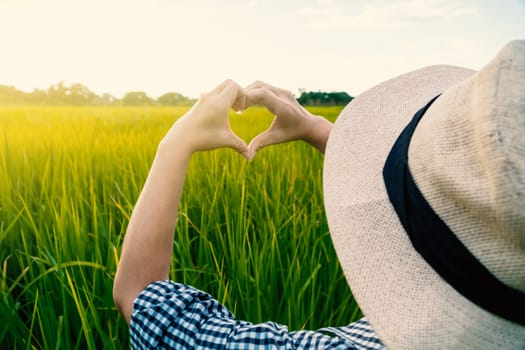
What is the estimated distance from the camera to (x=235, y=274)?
114 cm

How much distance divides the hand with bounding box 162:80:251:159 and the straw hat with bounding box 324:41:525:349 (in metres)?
0.24

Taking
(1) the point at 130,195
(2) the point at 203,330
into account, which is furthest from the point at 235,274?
(1) the point at 130,195

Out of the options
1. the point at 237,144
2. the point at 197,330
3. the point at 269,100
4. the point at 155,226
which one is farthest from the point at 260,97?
the point at 197,330

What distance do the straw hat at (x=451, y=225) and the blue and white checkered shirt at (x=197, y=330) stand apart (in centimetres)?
11

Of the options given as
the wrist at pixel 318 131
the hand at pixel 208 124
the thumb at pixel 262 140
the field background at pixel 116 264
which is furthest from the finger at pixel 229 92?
the field background at pixel 116 264

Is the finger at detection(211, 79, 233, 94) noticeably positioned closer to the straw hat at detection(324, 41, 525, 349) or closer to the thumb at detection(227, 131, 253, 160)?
the thumb at detection(227, 131, 253, 160)

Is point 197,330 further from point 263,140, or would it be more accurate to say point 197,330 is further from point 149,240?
point 263,140

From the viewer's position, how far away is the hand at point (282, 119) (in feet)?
2.92

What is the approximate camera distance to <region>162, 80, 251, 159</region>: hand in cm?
76

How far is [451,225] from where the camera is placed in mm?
544

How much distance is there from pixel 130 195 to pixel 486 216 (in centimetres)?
140

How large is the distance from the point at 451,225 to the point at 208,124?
1.37 ft

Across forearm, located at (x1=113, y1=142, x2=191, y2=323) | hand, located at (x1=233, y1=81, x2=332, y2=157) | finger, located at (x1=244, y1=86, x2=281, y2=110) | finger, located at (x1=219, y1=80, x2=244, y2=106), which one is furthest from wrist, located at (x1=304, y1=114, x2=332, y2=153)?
forearm, located at (x1=113, y1=142, x2=191, y2=323)

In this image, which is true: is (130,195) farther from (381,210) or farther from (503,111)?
(503,111)
